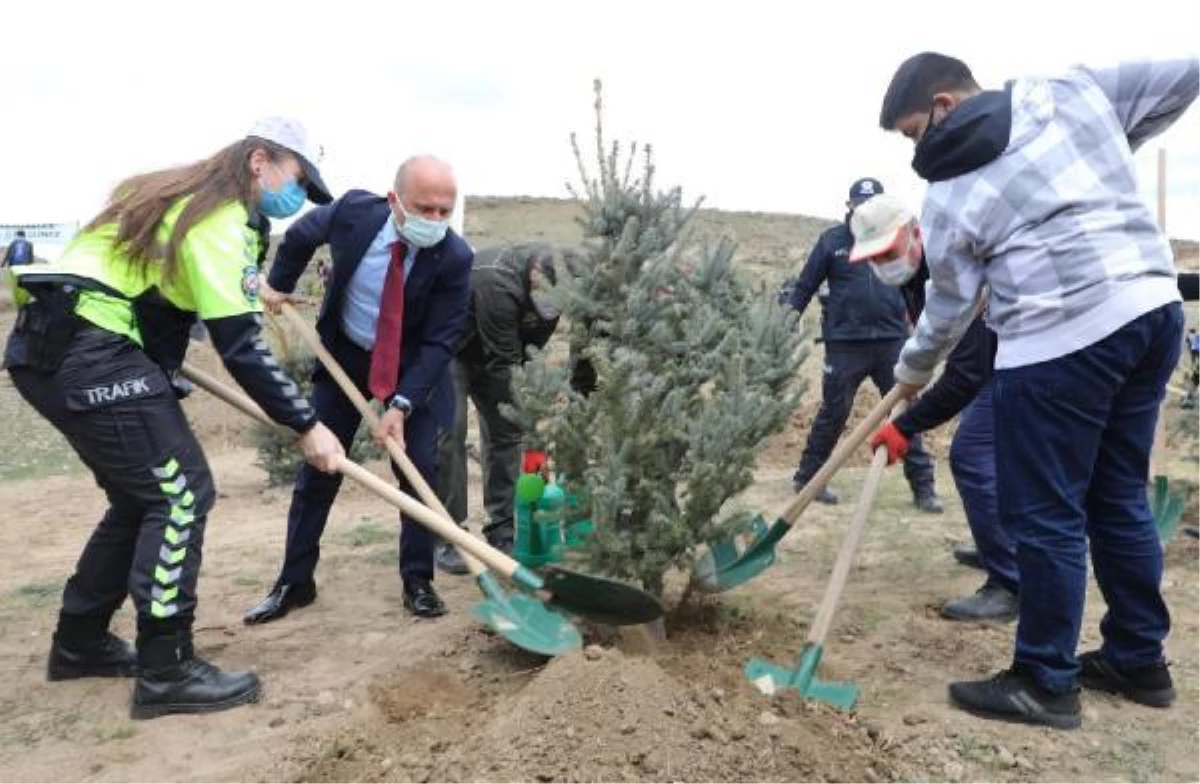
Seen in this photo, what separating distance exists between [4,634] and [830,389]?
5.19 metres

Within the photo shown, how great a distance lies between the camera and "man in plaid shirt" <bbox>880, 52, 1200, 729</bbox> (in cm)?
305

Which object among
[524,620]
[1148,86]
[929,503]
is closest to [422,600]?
[524,620]

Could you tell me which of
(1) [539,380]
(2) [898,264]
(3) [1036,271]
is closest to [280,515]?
(1) [539,380]

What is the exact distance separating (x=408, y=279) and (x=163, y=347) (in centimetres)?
114

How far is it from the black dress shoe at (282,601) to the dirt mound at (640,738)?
185 cm

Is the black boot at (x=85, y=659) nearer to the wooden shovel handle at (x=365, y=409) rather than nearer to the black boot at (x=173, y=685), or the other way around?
the black boot at (x=173, y=685)

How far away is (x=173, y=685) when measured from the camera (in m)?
3.59

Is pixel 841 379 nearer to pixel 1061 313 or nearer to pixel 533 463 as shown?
pixel 533 463

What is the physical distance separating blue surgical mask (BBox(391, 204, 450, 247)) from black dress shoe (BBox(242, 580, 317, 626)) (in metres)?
1.67

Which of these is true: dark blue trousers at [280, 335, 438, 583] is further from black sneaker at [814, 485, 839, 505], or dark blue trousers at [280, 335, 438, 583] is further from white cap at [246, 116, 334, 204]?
black sneaker at [814, 485, 839, 505]

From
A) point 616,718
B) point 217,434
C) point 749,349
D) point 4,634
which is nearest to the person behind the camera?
point 616,718

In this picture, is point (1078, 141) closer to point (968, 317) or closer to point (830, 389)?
point (968, 317)

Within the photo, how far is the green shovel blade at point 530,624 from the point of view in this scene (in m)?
3.64

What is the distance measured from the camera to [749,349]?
4.09 m
